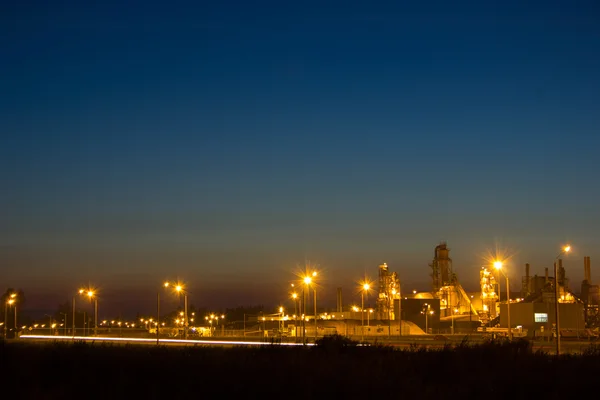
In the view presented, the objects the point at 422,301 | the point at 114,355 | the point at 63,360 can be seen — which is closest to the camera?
the point at 63,360

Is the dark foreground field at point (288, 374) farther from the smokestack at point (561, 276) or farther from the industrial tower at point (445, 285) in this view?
the industrial tower at point (445, 285)

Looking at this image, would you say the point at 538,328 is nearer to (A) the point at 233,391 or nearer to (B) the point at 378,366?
(B) the point at 378,366

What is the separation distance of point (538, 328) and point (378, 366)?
79779mm

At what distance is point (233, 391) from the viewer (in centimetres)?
1786

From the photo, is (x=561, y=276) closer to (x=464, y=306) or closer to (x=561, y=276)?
(x=561, y=276)

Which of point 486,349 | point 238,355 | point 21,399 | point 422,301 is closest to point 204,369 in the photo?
point 238,355

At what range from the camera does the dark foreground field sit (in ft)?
58.3

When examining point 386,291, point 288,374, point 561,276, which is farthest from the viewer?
point 386,291

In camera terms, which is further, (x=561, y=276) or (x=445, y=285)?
(x=445, y=285)

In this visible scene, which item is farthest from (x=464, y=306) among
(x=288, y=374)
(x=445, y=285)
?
(x=288, y=374)

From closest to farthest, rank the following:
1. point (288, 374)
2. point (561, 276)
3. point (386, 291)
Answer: point (288, 374) → point (561, 276) → point (386, 291)

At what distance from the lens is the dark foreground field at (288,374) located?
58.3 feet

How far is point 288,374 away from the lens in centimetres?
1969

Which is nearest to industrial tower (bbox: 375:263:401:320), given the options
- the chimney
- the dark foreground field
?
the chimney
